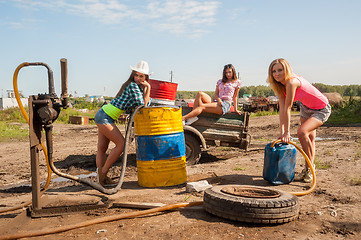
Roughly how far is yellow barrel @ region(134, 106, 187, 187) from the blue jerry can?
1.33m

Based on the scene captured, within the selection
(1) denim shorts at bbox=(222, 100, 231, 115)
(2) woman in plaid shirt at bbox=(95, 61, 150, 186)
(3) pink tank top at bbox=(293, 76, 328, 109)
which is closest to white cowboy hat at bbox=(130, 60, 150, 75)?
(2) woman in plaid shirt at bbox=(95, 61, 150, 186)

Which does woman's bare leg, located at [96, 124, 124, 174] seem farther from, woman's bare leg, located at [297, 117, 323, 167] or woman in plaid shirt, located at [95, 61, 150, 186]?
woman's bare leg, located at [297, 117, 323, 167]

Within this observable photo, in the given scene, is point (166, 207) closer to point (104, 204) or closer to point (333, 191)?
point (104, 204)

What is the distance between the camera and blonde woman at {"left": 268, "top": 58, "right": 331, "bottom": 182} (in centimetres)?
460

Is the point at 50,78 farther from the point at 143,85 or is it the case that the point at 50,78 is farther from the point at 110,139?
the point at 143,85

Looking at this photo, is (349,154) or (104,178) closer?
(104,178)

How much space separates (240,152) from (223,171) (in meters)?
2.80

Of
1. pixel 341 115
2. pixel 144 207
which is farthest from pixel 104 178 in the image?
pixel 341 115

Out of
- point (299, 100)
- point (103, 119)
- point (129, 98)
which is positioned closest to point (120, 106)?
point (129, 98)

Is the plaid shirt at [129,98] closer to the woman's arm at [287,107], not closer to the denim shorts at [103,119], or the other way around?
the denim shorts at [103,119]

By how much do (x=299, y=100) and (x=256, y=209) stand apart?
2202 mm

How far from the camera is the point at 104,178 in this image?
4926mm

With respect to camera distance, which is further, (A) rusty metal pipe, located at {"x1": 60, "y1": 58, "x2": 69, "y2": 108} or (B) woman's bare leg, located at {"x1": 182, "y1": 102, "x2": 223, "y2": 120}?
(B) woman's bare leg, located at {"x1": 182, "y1": 102, "x2": 223, "y2": 120}

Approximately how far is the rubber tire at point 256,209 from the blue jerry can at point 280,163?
1.20 metres
